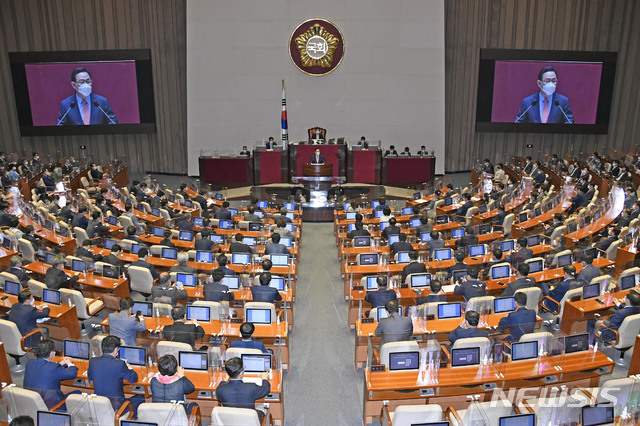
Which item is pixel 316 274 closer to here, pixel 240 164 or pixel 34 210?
pixel 34 210

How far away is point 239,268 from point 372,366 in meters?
4.37

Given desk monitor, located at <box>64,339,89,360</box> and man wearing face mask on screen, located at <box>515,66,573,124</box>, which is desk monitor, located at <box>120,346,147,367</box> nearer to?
desk monitor, located at <box>64,339,89,360</box>

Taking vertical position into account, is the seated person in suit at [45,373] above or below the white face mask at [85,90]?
below

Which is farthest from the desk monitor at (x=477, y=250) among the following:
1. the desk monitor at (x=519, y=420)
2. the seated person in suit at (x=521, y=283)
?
the desk monitor at (x=519, y=420)

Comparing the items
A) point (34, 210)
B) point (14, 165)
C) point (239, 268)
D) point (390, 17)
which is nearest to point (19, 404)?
point (239, 268)

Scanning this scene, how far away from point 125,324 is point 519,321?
5.34 metres

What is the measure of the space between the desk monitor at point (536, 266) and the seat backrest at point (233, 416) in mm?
6262

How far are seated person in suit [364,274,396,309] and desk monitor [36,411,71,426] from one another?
14.9 ft

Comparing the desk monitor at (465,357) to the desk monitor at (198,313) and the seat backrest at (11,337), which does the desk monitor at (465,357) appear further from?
the seat backrest at (11,337)

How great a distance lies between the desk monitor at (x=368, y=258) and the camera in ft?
34.1

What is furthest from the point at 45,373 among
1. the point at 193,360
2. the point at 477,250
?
the point at 477,250

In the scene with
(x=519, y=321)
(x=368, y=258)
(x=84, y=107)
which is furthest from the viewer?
(x=84, y=107)

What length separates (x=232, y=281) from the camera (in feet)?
30.1

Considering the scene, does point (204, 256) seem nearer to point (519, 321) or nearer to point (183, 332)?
point (183, 332)
